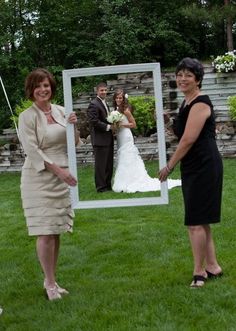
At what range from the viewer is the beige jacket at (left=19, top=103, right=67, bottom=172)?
407 cm

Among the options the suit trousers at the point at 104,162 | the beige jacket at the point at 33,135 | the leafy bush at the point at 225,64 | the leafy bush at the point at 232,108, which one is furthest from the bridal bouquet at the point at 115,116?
the leafy bush at the point at 225,64

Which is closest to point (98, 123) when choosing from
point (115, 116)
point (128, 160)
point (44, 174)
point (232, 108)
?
point (115, 116)

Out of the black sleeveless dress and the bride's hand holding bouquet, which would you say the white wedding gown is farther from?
the black sleeveless dress

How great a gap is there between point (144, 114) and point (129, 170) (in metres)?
1.73

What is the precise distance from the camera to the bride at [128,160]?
17.4 feet

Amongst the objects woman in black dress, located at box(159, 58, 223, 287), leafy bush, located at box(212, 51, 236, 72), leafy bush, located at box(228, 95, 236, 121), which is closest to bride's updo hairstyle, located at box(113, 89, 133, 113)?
woman in black dress, located at box(159, 58, 223, 287)

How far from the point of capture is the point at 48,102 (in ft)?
13.9

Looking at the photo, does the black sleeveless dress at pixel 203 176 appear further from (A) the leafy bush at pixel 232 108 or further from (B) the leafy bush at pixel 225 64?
(B) the leafy bush at pixel 225 64

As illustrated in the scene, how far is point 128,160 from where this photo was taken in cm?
659

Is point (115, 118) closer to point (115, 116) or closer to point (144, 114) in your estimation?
point (115, 116)

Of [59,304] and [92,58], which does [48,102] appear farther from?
[92,58]

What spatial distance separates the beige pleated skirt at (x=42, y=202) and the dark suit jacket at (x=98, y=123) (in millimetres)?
1753

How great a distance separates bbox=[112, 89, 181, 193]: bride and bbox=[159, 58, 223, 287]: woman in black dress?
68 cm

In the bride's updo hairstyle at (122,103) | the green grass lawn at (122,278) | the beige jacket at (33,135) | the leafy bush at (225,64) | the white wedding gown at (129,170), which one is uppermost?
the leafy bush at (225,64)
